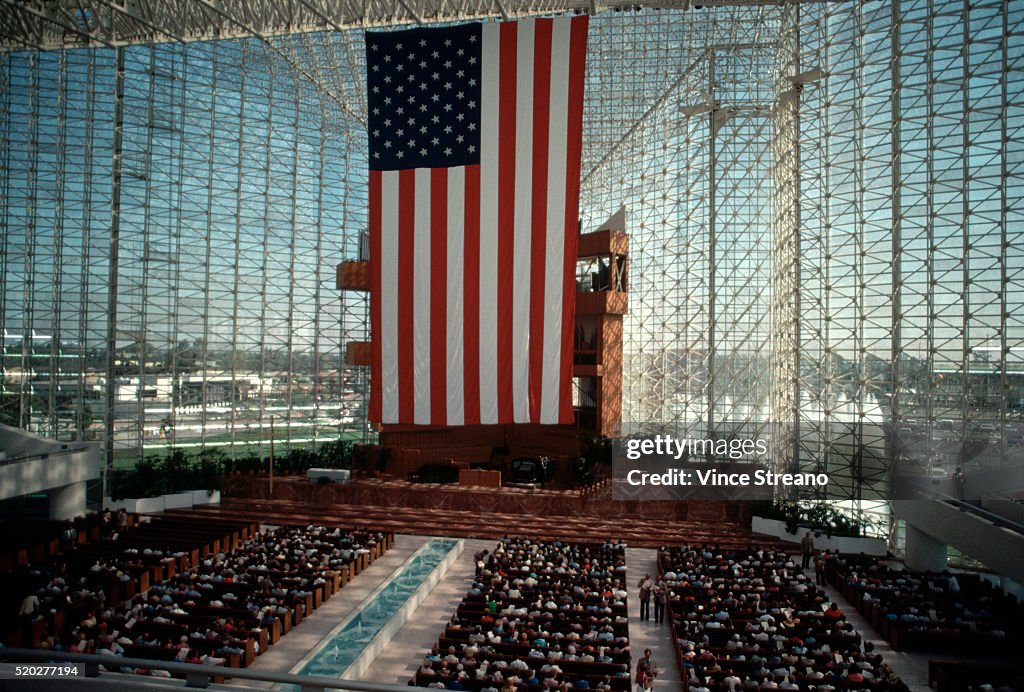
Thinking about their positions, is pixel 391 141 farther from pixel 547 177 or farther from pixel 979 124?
pixel 979 124

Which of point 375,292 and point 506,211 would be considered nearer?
point 506,211

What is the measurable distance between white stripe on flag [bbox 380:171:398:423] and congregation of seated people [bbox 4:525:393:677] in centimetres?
405

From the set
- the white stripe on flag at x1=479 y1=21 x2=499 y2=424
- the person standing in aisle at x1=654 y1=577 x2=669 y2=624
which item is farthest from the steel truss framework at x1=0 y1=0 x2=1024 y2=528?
the person standing in aisle at x1=654 y1=577 x2=669 y2=624

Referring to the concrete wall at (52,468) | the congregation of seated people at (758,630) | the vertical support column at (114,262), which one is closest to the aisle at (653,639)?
the congregation of seated people at (758,630)

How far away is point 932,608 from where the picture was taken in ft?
38.8

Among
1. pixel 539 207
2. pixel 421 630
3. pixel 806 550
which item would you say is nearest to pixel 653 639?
pixel 421 630

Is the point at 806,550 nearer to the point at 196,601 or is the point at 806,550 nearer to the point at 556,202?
the point at 556,202

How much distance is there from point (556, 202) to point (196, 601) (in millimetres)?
8944

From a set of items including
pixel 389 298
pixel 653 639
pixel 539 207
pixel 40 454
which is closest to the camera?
pixel 539 207

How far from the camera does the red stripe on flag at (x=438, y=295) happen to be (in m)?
9.34

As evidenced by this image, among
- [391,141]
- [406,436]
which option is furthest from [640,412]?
[391,141]

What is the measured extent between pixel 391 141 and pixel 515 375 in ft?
11.3

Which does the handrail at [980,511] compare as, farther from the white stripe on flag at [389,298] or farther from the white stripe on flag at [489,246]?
the white stripe on flag at [389,298]

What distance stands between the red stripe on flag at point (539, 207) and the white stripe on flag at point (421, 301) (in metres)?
1.40
